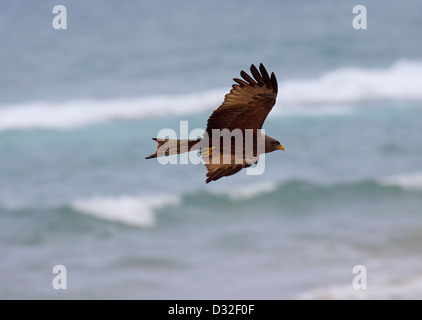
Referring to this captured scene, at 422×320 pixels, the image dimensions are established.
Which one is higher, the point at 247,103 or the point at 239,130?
the point at 247,103

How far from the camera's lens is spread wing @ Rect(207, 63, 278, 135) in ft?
18.9

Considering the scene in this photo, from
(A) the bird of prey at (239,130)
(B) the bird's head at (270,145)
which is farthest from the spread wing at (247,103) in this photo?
(B) the bird's head at (270,145)

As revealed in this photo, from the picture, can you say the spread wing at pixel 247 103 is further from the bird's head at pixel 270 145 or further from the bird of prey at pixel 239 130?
the bird's head at pixel 270 145

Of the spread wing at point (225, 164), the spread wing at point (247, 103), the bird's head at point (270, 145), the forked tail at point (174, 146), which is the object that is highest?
the spread wing at point (247, 103)

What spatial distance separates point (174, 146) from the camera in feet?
18.0

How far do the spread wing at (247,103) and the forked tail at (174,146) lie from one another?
227 millimetres

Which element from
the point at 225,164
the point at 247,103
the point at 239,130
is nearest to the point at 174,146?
the point at 225,164

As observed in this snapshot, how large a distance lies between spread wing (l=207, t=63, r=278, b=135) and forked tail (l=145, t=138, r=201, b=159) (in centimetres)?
23

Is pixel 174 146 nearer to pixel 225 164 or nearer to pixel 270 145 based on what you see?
pixel 225 164

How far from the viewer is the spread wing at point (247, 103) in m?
5.77

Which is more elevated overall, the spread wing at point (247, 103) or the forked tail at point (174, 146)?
the spread wing at point (247, 103)

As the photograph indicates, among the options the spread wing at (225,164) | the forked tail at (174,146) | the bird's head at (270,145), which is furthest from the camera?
the bird's head at (270,145)

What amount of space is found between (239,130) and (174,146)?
0.68 meters

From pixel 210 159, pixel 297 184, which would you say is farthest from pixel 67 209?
pixel 210 159
